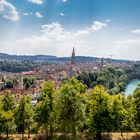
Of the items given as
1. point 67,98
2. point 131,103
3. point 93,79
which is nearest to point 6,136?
point 67,98

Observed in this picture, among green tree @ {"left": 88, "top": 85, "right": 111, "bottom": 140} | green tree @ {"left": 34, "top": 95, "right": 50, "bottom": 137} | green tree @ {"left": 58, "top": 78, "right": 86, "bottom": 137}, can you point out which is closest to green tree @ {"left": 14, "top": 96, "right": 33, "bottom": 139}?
green tree @ {"left": 34, "top": 95, "right": 50, "bottom": 137}

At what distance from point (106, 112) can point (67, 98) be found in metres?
7.04

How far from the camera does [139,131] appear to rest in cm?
5816

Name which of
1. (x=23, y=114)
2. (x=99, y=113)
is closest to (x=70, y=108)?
(x=99, y=113)

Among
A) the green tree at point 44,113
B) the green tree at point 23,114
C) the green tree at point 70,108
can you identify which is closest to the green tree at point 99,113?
the green tree at point 70,108

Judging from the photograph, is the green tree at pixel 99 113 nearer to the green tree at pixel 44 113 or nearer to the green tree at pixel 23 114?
the green tree at pixel 44 113

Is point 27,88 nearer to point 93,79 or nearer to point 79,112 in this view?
point 93,79

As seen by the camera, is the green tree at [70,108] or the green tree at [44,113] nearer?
the green tree at [70,108]

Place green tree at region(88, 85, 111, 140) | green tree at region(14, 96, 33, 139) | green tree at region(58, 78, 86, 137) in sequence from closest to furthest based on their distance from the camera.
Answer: green tree at region(58, 78, 86, 137)
green tree at region(88, 85, 111, 140)
green tree at region(14, 96, 33, 139)

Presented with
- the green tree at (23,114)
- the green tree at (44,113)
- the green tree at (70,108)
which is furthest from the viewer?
the green tree at (23,114)

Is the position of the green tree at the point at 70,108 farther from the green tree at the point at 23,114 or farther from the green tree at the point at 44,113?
the green tree at the point at 23,114

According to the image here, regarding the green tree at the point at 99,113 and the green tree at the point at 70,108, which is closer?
the green tree at the point at 70,108

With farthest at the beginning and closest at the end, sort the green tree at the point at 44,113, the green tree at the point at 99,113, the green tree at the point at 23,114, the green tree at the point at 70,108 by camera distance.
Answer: the green tree at the point at 23,114, the green tree at the point at 44,113, the green tree at the point at 99,113, the green tree at the point at 70,108

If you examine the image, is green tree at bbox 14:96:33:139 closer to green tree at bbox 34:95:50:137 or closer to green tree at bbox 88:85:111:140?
green tree at bbox 34:95:50:137
